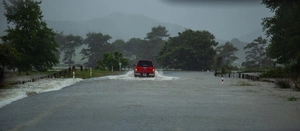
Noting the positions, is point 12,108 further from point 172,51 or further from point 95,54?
point 95,54

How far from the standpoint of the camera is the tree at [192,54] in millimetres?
103000

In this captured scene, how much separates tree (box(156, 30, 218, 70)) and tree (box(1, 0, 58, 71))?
51.2 meters

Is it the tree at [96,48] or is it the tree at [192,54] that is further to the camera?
the tree at [96,48]

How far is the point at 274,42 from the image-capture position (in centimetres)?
4819

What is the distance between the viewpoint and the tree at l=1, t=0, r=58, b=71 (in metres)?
56.1

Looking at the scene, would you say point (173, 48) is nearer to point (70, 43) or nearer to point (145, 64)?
point (145, 64)

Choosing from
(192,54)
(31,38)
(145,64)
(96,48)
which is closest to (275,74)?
(145,64)

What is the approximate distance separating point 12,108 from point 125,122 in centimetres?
518

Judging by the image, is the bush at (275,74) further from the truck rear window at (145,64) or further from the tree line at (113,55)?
the truck rear window at (145,64)

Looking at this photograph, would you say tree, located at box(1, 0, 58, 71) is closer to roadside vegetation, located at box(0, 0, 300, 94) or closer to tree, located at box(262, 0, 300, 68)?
roadside vegetation, located at box(0, 0, 300, 94)

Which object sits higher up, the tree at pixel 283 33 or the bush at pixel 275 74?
the tree at pixel 283 33

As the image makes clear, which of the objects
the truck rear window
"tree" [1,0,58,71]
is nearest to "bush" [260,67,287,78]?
the truck rear window

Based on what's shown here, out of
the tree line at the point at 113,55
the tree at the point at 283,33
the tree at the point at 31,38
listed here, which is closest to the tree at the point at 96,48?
the tree line at the point at 113,55

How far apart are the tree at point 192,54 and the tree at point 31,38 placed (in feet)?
168
